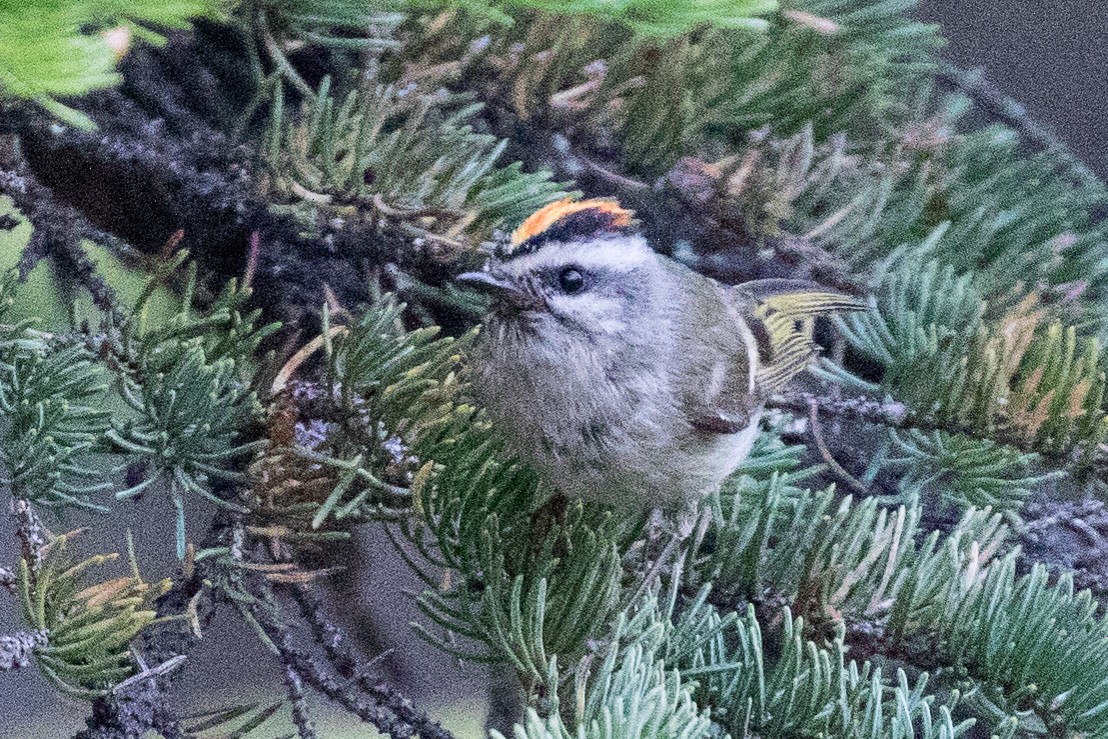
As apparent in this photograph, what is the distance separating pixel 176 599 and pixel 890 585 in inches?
15.3

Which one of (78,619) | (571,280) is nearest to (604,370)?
(571,280)

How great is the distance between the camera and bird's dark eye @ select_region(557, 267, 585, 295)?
0.72m

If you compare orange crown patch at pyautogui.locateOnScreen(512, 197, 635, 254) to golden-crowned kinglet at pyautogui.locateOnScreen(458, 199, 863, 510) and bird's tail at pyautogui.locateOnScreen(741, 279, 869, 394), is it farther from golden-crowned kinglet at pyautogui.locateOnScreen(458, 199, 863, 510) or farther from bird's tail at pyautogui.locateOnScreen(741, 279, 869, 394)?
bird's tail at pyautogui.locateOnScreen(741, 279, 869, 394)

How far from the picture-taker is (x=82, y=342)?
0.54m

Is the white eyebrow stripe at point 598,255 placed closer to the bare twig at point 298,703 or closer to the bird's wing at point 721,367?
the bird's wing at point 721,367

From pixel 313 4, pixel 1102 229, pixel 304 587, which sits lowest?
pixel 304 587

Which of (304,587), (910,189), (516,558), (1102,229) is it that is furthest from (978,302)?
(304,587)

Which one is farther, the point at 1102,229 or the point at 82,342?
the point at 1102,229

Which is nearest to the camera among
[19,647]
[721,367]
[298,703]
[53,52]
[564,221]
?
[53,52]

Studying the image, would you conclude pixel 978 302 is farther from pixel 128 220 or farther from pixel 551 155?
pixel 128 220

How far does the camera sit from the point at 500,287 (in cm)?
66

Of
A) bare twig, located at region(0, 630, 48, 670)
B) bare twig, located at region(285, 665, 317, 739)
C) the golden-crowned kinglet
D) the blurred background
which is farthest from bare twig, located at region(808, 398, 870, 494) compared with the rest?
bare twig, located at region(0, 630, 48, 670)

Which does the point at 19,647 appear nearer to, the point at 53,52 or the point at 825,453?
the point at 53,52

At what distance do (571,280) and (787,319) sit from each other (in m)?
0.31
